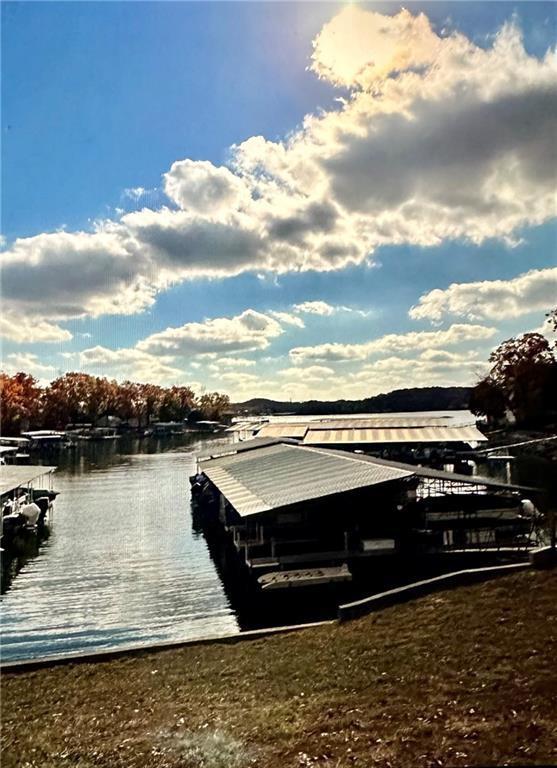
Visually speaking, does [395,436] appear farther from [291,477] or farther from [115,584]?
[115,584]

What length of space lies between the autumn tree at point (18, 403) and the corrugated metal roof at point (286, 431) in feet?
136

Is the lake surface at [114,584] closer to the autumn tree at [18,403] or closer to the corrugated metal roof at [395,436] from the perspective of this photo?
the corrugated metal roof at [395,436]

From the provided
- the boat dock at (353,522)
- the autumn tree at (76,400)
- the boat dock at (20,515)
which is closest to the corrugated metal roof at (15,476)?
the boat dock at (20,515)

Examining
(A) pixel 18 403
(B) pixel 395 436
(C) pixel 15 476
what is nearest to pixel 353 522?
(C) pixel 15 476

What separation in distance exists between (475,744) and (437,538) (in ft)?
54.2

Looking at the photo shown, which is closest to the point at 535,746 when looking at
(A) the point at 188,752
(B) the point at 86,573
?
(A) the point at 188,752

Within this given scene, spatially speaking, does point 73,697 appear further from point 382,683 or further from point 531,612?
point 531,612

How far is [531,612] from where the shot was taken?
1110 cm

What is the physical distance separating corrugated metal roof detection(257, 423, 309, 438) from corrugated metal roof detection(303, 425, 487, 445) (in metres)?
3.57

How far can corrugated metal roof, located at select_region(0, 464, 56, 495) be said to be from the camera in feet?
94.8

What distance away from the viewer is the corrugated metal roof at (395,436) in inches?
1925

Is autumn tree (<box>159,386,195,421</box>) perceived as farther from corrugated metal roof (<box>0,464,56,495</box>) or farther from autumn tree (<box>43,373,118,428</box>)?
corrugated metal roof (<box>0,464,56,495</box>)

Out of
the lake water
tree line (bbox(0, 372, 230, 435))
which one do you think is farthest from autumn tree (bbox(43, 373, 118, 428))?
the lake water

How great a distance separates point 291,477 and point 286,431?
38738mm
